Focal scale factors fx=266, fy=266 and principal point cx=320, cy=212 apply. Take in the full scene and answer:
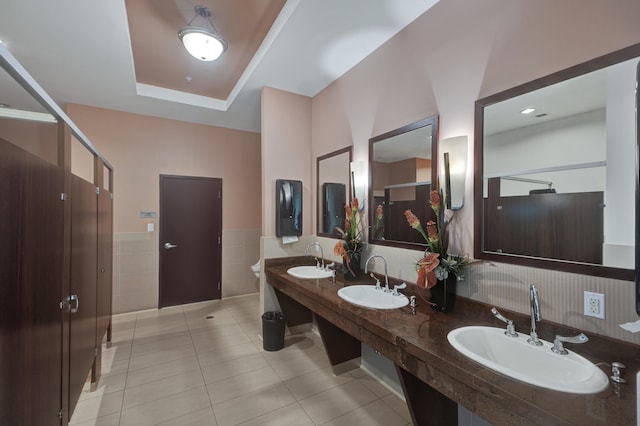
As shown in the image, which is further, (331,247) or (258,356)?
(331,247)

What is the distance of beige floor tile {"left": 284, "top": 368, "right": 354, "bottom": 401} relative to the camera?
84.8 inches

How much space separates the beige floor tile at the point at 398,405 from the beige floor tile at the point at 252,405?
737 millimetres

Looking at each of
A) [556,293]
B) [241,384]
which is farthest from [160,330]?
[556,293]

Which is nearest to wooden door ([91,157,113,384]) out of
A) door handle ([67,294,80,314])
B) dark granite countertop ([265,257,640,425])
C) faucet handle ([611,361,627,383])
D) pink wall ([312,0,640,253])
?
door handle ([67,294,80,314])

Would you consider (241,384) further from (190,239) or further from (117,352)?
(190,239)

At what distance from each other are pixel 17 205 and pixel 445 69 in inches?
93.9

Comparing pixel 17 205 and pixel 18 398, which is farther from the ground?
pixel 17 205

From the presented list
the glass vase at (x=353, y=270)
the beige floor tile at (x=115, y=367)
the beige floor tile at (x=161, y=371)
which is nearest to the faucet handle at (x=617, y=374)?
the glass vase at (x=353, y=270)

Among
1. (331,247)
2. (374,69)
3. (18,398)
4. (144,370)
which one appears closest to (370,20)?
(374,69)

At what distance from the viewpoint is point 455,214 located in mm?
1788

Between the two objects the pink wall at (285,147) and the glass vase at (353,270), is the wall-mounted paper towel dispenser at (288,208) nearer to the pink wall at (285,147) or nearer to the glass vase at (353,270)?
the pink wall at (285,147)

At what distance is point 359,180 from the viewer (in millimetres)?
2639

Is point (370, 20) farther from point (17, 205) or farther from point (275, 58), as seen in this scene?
point (17, 205)

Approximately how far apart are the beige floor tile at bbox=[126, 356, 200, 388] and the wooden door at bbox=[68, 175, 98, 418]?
0.42 metres
